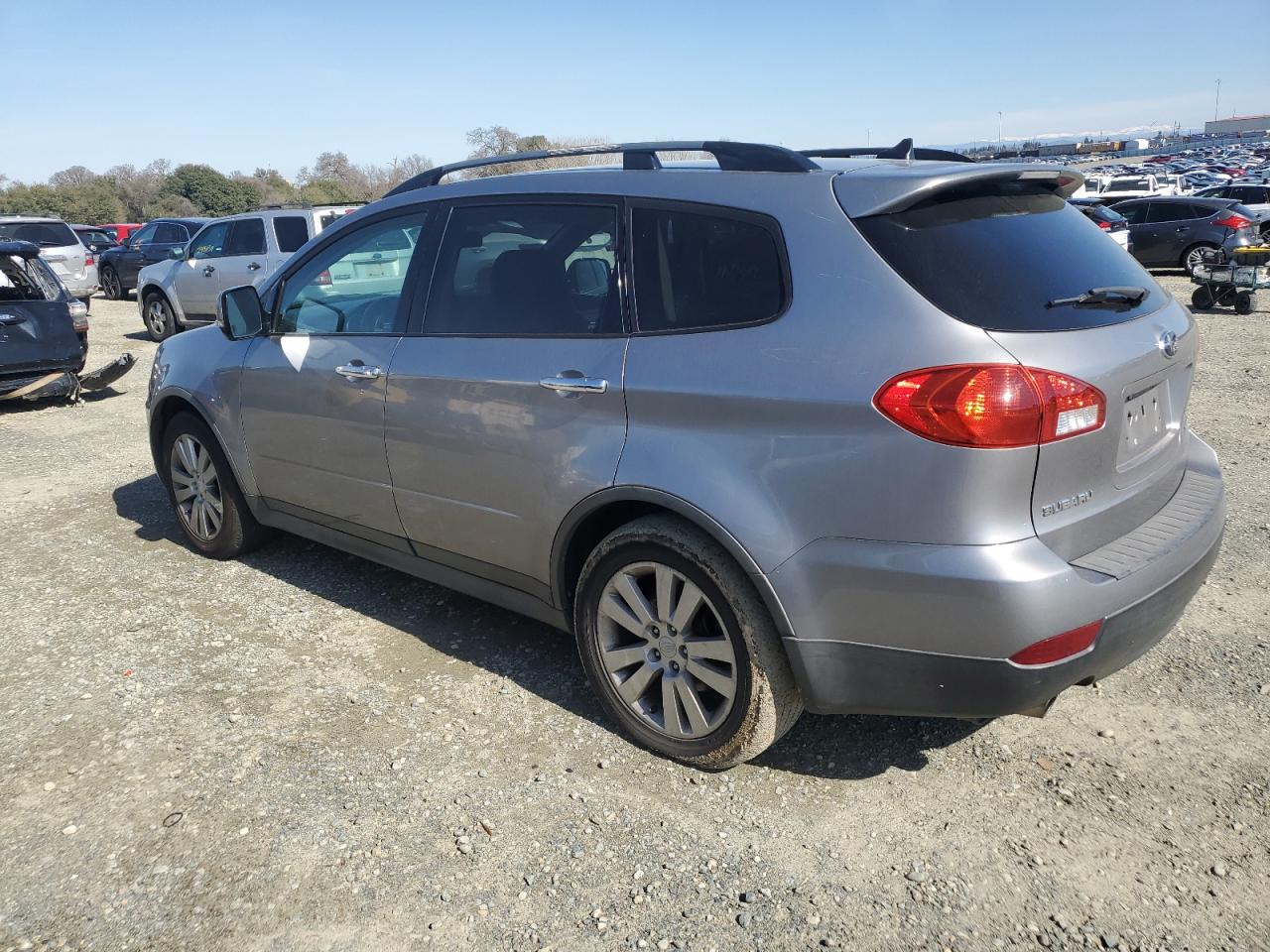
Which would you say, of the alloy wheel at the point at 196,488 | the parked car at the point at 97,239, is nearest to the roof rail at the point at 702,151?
the alloy wheel at the point at 196,488

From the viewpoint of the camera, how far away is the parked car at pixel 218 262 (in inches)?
506

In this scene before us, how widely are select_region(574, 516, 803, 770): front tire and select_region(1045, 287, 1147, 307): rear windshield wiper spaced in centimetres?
116

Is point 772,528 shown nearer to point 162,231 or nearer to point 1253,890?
point 1253,890

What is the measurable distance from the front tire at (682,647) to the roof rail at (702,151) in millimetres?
1133

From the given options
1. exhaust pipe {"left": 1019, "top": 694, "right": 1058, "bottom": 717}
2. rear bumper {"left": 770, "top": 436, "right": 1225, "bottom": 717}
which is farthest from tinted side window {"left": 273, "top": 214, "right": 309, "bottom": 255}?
exhaust pipe {"left": 1019, "top": 694, "right": 1058, "bottom": 717}

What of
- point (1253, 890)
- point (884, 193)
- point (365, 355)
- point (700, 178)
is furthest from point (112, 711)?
point (1253, 890)

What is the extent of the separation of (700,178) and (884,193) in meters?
0.62

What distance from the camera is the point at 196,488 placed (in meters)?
5.15

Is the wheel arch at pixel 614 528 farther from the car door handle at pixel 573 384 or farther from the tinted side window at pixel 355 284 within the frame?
the tinted side window at pixel 355 284

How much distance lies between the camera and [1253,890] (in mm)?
2582

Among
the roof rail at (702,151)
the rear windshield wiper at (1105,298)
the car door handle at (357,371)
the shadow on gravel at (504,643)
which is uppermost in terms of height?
the roof rail at (702,151)

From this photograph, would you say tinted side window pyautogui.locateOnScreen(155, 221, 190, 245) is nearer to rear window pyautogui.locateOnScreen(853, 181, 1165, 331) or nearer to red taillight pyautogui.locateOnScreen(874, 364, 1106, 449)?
Answer: rear window pyautogui.locateOnScreen(853, 181, 1165, 331)

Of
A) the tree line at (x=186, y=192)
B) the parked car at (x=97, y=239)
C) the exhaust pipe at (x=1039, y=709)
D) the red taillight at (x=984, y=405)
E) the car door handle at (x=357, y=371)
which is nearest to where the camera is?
the red taillight at (x=984, y=405)

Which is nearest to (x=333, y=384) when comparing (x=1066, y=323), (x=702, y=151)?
(x=702, y=151)
